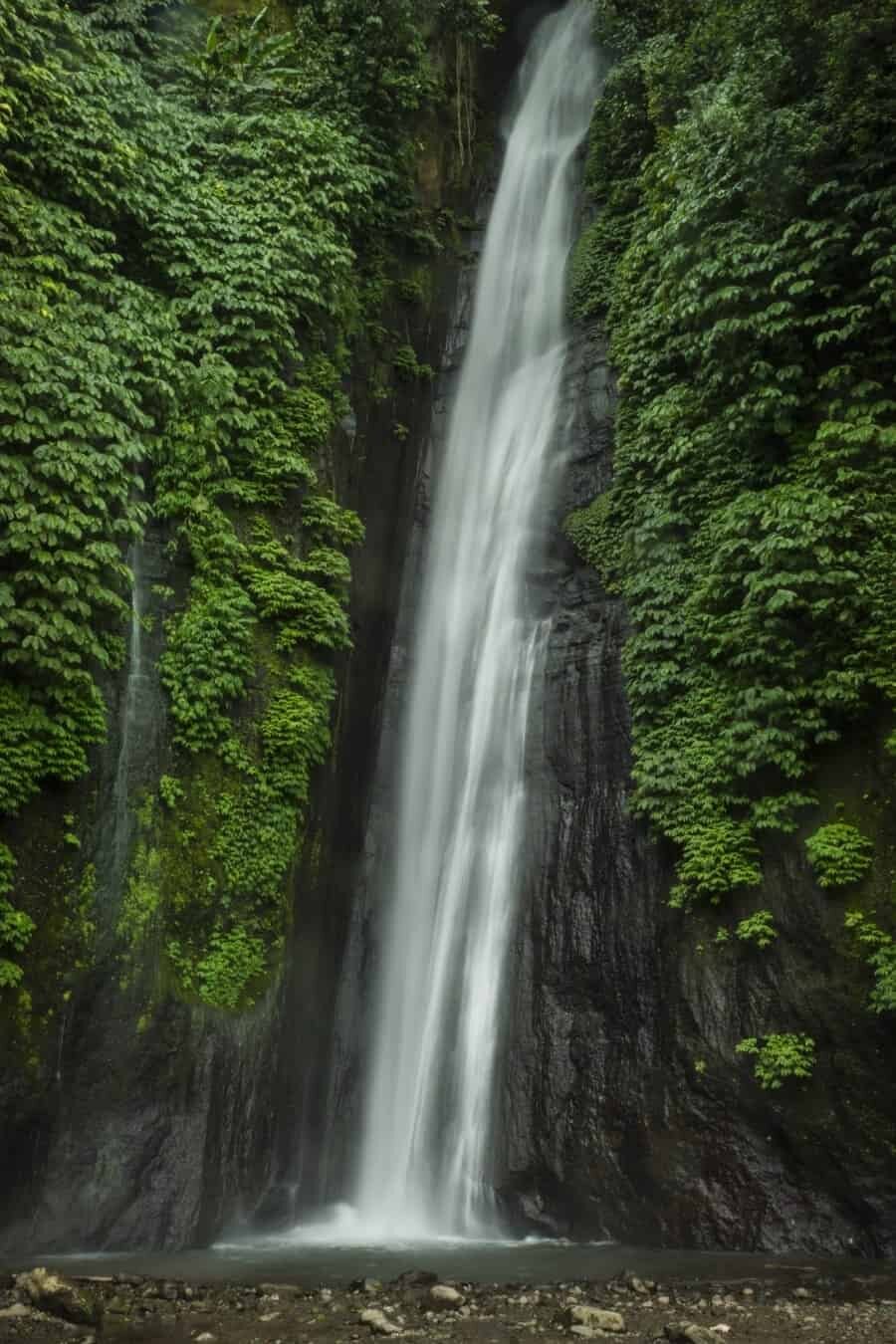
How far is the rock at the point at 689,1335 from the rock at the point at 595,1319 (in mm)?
317

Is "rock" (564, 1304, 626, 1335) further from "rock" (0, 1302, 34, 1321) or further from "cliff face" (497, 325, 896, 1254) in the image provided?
"rock" (0, 1302, 34, 1321)

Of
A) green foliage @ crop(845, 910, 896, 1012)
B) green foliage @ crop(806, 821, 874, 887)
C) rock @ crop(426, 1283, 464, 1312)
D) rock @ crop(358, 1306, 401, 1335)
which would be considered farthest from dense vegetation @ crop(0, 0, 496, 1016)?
green foliage @ crop(845, 910, 896, 1012)

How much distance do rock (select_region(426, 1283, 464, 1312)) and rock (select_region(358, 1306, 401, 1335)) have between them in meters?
0.41

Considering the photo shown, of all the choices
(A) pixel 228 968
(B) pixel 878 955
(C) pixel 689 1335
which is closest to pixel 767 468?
(B) pixel 878 955

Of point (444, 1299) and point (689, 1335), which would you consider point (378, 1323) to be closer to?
point (444, 1299)

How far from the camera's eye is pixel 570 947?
10672mm

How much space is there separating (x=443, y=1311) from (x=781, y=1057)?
12.9 feet

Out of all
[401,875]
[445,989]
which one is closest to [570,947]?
[445,989]

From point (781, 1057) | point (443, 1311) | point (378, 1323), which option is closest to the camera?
point (378, 1323)

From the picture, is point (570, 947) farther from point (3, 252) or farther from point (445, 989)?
point (3, 252)

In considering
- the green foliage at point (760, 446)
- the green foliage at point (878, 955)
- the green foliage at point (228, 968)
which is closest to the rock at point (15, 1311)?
the green foliage at point (228, 968)

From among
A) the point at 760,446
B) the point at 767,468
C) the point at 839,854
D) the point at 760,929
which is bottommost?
the point at 760,929

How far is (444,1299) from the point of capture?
6.55 metres

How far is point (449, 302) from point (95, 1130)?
1334 cm
